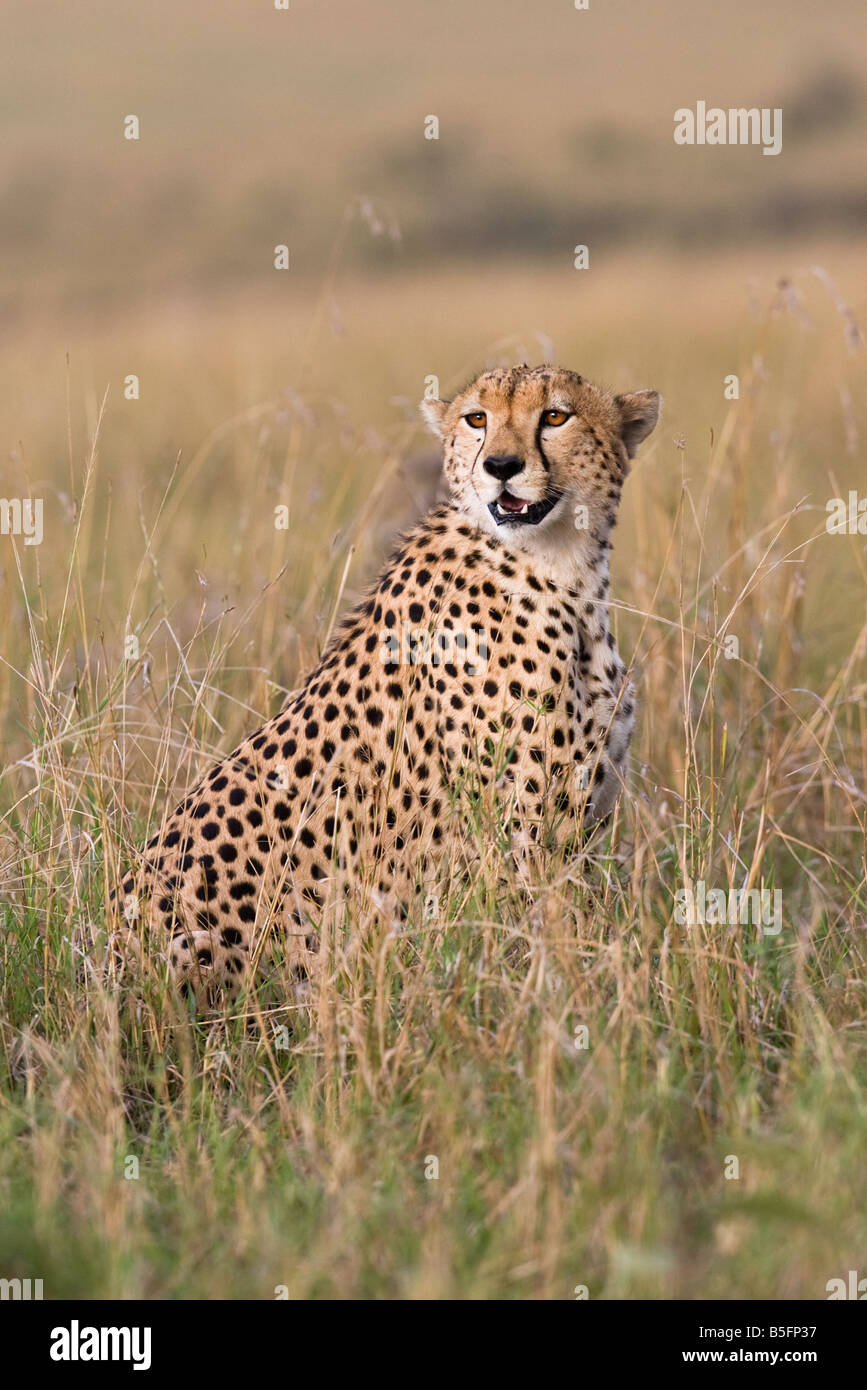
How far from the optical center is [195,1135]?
2.60 metres

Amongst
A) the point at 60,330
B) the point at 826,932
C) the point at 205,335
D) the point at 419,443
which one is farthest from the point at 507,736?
the point at 60,330

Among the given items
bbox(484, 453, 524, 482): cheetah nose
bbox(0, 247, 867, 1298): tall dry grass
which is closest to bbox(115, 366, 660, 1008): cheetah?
bbox(484, 453, 524, 482): cheetah nose

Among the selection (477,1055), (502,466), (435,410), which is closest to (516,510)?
(502,466)

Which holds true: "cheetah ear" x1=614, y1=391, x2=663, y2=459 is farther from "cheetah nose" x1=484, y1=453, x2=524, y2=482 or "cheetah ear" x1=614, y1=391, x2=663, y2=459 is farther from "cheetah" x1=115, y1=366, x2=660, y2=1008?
"cheetah nose" x1=484, y1=453, x2=524, y2=482

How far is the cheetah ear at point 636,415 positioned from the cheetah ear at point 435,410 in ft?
1.18

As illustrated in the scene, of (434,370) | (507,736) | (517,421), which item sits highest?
(434,370)

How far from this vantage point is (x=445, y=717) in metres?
3.15

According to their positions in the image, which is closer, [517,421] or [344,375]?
[517,421]

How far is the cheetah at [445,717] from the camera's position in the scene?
3051mm

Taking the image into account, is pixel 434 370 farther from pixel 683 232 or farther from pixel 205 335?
pixel 683 232

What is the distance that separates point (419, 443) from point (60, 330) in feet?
26.1

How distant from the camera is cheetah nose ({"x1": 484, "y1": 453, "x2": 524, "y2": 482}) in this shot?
10.0ft

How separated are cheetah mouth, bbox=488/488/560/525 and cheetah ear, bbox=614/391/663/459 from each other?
0.32 metres

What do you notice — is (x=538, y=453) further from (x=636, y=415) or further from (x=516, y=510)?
(x=636, y=415)
